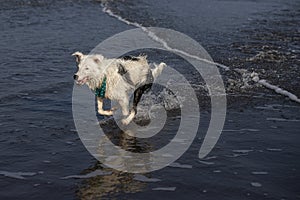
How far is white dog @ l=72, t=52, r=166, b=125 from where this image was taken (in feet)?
25.5

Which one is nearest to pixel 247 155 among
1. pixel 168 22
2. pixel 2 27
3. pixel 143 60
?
pixel 143 60

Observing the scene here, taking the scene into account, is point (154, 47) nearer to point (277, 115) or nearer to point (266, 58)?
point (266, 58)

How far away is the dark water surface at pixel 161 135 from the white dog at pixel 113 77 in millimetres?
562

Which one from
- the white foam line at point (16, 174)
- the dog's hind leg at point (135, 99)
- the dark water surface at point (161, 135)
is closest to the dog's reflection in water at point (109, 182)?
the dark water surface at point (161, 135)

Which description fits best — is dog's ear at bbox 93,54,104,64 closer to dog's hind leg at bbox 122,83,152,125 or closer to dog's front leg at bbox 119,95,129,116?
dog's front leg at bbox 119,95,129,116

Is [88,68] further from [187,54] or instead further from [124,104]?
[187,54]

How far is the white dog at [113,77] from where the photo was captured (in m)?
7.76

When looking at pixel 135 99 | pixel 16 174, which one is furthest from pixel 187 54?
pixel 16 174

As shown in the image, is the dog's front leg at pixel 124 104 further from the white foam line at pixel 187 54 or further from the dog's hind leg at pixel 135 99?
the white foam line at pixel 187 54

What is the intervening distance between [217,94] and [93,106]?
2.77 metres

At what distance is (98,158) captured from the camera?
6.65 m

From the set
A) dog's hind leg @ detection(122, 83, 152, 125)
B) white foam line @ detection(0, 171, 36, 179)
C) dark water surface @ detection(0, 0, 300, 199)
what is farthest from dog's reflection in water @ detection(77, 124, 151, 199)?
dog's hind leg @ detection(122, 83, 152, 125)

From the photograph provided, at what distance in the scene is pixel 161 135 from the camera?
25.3 ft

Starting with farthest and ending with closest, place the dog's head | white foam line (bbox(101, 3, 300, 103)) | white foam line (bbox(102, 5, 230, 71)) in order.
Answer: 1. white foam line (bbox(102, 5, 230, 71))
2. white foam line (bbox(101, 3, 300, 103))
3. the dog's head
